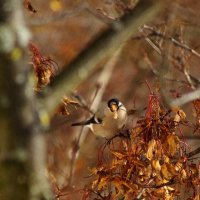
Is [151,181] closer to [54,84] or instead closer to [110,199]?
[110,199]

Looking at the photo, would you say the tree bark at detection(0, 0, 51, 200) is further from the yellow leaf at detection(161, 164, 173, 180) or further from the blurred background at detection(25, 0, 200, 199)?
the blurred background at detection(25, 0, 200, 199)

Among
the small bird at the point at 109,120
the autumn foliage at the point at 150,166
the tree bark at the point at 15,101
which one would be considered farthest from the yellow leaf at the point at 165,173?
the tree bark at the point at 15,101

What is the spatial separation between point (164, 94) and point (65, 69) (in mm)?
589

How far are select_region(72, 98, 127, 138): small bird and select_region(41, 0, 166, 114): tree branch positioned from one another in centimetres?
251

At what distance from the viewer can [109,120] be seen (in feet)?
13.9

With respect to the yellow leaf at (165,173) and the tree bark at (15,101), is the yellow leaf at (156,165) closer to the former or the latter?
the yellow leaf at (165,173)

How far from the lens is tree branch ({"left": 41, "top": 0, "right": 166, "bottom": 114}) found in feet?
4.48

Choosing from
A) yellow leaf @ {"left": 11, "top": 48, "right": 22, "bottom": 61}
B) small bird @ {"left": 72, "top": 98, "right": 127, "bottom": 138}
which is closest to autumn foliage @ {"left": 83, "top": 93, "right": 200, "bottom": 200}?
small bird @ {"left": 72, "top": 98, "right": 127, "bottom": 138}

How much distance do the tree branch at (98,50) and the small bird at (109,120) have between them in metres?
2.51

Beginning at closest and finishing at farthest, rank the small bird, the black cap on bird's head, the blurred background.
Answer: the small bird → the black cap on bird's head → the blurred background

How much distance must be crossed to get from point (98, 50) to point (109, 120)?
287 centimetres

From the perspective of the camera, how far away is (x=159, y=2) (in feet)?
A: 4.47

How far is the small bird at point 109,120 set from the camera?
13.3 feet

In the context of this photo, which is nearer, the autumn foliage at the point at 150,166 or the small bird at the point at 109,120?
the autumn foliage at the point at 150,166
